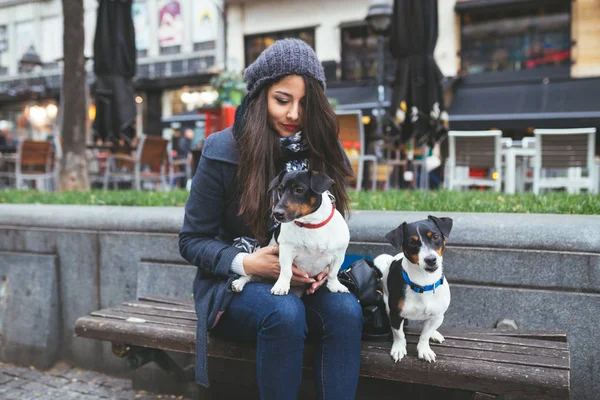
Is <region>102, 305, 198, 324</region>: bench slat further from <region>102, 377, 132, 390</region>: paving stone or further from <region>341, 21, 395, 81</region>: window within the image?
<region>341, 21, 395, 81</region>: window

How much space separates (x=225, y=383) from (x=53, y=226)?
5.61ft

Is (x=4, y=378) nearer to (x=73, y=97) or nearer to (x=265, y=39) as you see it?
Answer: (x=73, y=97)

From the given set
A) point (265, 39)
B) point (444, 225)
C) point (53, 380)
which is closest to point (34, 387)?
point (53, 380)

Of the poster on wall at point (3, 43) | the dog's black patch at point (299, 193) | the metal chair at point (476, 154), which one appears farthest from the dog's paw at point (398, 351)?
the poster on wall at point (3, 43)

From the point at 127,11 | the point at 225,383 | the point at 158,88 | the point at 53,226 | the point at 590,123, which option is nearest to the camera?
the point at 225,383

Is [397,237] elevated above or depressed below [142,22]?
below

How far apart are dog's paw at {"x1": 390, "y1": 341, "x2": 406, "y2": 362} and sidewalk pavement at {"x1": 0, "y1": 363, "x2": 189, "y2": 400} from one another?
5.80ft

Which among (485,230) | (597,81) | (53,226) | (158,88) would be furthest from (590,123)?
(158,88)

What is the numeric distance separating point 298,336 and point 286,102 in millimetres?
1068

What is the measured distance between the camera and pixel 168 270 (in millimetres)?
3490

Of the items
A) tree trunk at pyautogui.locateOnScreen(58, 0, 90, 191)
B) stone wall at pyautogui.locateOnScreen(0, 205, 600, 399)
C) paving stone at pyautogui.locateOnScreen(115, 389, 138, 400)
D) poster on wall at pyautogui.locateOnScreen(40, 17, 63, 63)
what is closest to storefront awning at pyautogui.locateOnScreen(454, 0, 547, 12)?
tree trunk at pyautogui.locateOnScreen(58, 0, 90, 191)

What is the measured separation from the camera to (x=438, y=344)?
2.35 m

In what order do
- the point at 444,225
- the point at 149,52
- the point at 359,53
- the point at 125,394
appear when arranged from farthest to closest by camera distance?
1. the point at 149,52
2. the point at 359,53
3. the point at 125,394
4. the point at 444,225

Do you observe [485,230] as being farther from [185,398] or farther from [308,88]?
[185,398]
